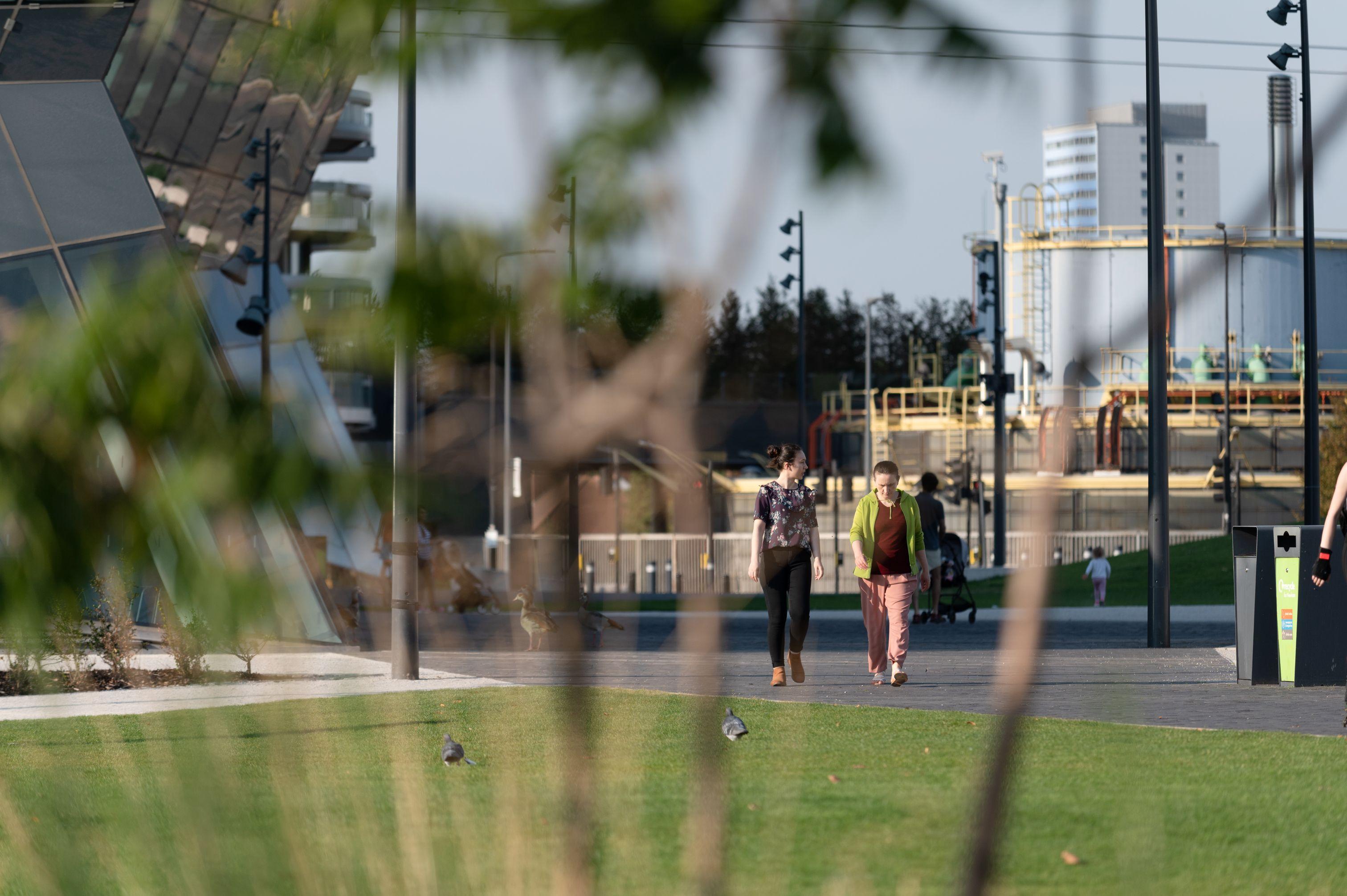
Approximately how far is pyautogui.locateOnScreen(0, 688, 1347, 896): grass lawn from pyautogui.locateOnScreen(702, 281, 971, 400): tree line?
519 mm

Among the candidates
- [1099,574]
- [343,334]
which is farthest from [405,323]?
[1099,574]

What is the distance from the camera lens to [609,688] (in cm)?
1061

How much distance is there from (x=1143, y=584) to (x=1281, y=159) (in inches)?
1123

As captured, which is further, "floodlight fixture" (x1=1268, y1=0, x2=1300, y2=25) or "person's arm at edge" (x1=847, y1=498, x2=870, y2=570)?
"person's arm at edge" (x1=847, y1=498, x2=870, y2=570)

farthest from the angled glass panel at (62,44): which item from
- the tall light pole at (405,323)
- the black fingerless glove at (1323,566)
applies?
the black fingerless glove at (1323,566)

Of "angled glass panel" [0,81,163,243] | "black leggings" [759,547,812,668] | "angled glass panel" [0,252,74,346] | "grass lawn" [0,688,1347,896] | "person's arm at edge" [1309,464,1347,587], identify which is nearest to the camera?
"angled glass panel" [0,252,74,346]

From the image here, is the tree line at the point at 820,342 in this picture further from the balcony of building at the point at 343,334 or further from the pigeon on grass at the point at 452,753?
the pigeon on grass at the point at 452,753

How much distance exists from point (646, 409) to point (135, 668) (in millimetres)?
11236

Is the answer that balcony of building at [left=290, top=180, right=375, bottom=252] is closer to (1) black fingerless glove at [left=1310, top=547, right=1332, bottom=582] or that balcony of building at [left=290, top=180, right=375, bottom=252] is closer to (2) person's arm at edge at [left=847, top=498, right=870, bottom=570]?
(1) black fingerless glove at [left=1310, top=547, right=1332, bottom=582]

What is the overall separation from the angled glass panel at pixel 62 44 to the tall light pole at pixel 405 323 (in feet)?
1.57

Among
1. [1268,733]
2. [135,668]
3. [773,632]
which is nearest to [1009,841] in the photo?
[1268,733]

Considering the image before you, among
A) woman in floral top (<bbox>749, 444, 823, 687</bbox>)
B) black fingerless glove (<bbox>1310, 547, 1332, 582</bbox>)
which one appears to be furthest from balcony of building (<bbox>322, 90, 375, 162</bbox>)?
woman in floral top (<bbox>749, 444, 823, 687</bbox>)

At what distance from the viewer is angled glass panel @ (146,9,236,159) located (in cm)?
164

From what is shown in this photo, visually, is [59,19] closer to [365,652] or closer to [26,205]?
[26,205]
